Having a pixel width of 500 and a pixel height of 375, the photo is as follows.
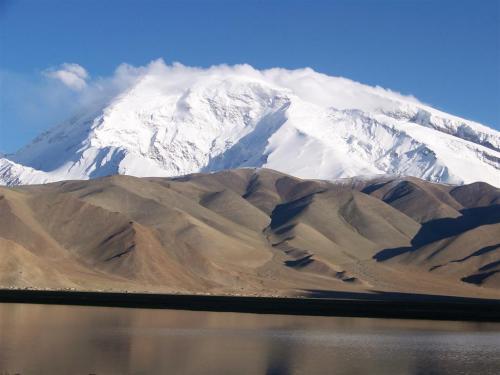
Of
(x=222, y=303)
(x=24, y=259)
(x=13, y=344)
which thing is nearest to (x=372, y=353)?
(x=13, y=344)

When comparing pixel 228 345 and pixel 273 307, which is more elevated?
pixel 273 307

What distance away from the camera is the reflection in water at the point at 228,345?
52.6m

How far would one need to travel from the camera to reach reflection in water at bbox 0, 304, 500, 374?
52.6m

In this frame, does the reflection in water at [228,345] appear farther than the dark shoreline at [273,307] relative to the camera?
No

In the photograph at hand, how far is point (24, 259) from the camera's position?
6058 inches

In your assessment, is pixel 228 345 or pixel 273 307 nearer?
pixel 228 345

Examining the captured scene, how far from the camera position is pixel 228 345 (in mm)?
62562

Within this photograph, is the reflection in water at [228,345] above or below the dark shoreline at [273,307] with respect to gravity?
below

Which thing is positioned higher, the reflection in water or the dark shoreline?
the dark shoreline

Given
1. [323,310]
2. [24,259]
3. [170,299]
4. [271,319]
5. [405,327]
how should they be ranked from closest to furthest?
1. [405,327]
2. [271,319]
3. [323,310]
4. [170,299]
5. [24,259]

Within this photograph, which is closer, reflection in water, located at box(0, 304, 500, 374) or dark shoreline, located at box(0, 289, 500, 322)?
reflection in water, located at box(0, 304, 500, 374)

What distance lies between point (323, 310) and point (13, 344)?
5765cm

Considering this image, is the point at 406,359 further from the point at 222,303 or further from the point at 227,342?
the point at 222,303

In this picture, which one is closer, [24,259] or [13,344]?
[13,344]
